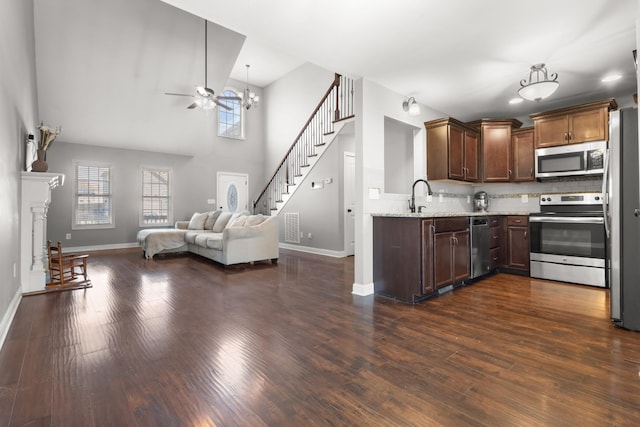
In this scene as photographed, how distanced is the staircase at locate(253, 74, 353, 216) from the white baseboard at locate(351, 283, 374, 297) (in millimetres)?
3318

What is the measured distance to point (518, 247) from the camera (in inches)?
182

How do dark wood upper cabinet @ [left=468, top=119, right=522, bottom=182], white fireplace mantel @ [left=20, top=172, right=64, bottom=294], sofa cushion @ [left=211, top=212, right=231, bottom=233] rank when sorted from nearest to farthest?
white fireplace mantel @ [left=20, top=172, right=64, bottom=294] < dark wood upper cabinet @ [left=468, top=119, right=522, bottom=182] < sofa cushion @ [left=211, top=212, right=231, bottom=233]

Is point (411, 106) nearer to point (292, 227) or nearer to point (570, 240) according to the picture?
point (570, 240)

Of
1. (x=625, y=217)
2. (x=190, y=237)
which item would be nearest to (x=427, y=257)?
(x=625, y=217)

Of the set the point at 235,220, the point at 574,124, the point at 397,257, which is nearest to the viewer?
the point at 397,257

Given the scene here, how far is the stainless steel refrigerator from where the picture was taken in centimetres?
254

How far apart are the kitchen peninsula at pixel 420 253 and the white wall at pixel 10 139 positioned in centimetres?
335

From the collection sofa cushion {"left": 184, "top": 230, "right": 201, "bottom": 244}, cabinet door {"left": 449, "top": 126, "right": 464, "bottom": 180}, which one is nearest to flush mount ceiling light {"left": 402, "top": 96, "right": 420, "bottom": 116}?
cabinet door {"left": 449, "top": 126, "right": 464, "bottom": 180}

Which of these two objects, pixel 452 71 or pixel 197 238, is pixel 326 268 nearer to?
pixel 197 238

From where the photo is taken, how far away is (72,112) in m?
6.39

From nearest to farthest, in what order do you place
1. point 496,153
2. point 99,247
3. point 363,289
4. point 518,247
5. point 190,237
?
point 363,289 → point 518,247 → point 496,153 → point 190,237 → point 99,247

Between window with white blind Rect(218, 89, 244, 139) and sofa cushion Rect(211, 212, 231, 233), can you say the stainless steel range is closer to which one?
sofa cushion Rect(211, 212, 231, 233)

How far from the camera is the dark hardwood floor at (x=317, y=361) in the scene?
152 centimetres

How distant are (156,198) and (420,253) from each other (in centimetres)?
738
